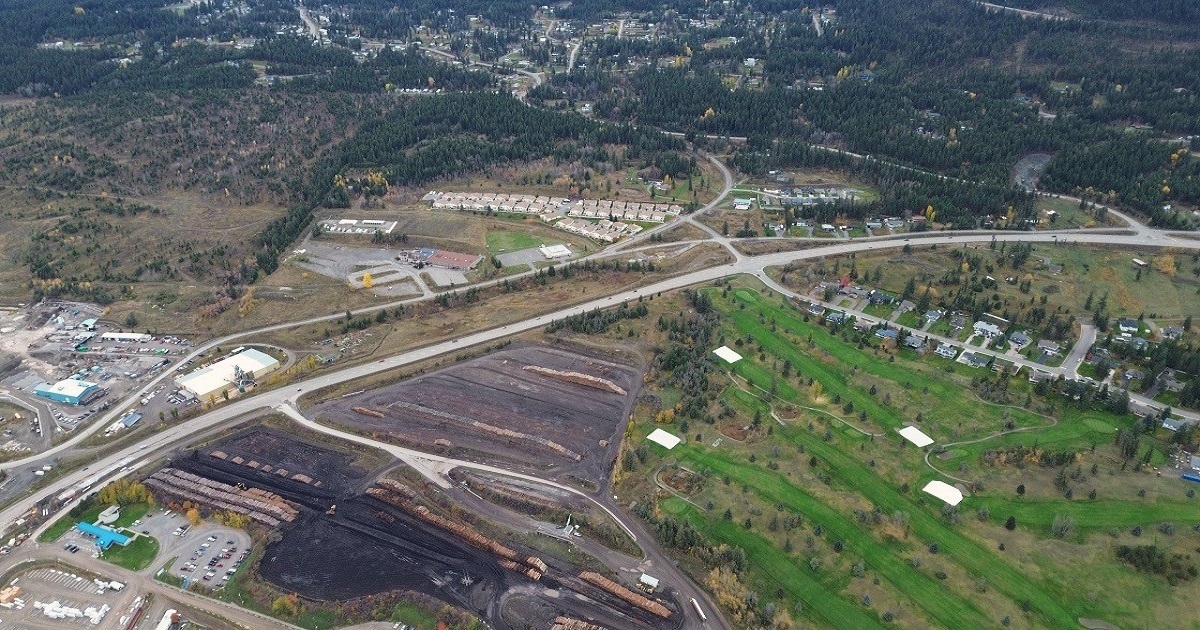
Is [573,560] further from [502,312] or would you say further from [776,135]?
[776,135]

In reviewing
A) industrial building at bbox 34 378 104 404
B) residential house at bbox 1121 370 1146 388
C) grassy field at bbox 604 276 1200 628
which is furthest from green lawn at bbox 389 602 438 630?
residential house at bbox 1121 370 1146 388

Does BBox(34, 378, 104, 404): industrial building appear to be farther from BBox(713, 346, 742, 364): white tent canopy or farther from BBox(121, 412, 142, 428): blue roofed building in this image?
BBox(713, 346, 742, 364): white tent canopy

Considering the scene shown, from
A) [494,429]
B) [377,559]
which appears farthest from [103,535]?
[494,429]

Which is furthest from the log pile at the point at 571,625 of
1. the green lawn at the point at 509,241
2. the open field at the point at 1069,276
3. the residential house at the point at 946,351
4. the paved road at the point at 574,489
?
the green lawn at the point at 509,241

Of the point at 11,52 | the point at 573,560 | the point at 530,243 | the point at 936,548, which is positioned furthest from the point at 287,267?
the point at 11,52

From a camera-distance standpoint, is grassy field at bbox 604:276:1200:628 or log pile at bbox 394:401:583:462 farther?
log pile at bbox 394:401:583:462

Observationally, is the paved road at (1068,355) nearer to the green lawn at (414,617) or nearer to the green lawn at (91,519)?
the green lawn at (414,617)
